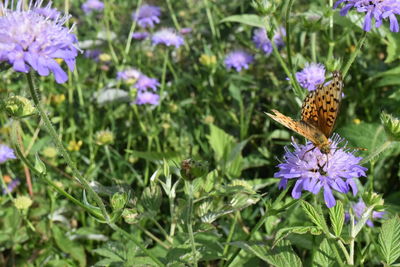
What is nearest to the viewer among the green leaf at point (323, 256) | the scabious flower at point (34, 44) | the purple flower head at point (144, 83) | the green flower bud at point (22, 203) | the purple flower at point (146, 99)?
the scabious flower at point (34, 44)

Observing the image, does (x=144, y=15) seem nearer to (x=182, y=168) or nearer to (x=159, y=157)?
(x=159, y=157)

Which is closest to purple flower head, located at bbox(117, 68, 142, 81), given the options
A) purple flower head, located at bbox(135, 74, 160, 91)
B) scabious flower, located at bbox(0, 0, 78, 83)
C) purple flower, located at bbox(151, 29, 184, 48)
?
purple flower head, located at bbox(135, 74, 160, 91)

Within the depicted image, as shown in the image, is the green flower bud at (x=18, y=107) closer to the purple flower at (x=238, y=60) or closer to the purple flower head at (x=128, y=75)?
the purple flower head at (x=128, y=75)

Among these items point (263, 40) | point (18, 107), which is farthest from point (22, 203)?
point (263, 40)

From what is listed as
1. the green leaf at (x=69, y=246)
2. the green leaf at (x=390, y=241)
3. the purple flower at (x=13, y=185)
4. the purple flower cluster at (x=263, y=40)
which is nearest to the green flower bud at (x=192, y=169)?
the green leaf at (x=390, y=241)

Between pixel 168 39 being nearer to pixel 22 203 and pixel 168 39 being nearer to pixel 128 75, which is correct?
pixel 128 75

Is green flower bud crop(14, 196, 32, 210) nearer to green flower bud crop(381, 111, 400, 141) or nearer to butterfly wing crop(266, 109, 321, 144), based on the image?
butterfly wing crop(266, 109, 321, 144)

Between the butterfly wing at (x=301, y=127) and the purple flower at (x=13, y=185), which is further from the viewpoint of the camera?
the purple flower at (x=13, y=185)
